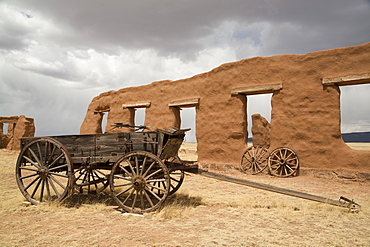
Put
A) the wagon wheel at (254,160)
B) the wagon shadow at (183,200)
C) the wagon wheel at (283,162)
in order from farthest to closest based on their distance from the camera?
the wagon wheel at (254,160), the wagon wheel at (283,162), the wagon shadow at (183,200)

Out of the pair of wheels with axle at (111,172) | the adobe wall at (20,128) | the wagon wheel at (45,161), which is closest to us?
the pair of wheels with axle at (111,172)

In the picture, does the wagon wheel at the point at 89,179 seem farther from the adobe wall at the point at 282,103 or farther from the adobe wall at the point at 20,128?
the adobe wall at the point at 20,128

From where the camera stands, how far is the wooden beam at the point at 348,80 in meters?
7.69

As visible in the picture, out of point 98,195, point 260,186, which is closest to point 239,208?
point 260,186

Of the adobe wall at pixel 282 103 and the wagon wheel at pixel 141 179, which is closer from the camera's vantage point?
the wagon wheel at pixel 141 179

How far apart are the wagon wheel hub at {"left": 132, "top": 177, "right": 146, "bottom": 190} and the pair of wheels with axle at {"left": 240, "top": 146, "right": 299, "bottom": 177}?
5667mm

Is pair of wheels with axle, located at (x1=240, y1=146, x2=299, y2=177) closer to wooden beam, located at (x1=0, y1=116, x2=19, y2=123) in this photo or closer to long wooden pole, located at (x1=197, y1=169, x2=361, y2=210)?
long wooden pole, located at (x1=197, y1=169, x2=361, y2=210)

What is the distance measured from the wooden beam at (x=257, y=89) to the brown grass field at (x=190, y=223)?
4.58 metres

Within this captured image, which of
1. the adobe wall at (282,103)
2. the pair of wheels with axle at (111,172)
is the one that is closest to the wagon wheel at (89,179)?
the pair of wheels with axle at (111,172)

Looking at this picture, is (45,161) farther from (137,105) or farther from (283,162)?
(137,105)

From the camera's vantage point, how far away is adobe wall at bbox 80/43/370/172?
8031 mm

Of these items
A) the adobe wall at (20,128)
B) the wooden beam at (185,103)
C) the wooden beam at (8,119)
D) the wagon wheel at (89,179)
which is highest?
the wooden beam at (185,103)

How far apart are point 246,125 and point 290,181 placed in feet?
9.62

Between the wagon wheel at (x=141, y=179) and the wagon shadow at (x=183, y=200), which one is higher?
the wagon wheel at (x=141, y=179)
